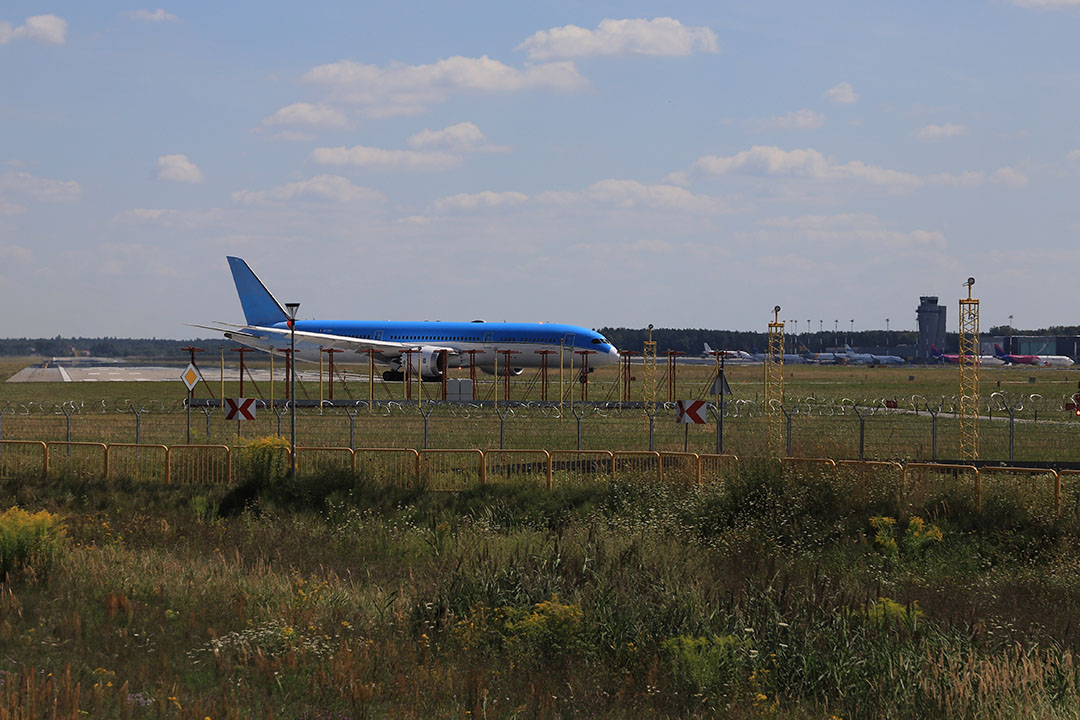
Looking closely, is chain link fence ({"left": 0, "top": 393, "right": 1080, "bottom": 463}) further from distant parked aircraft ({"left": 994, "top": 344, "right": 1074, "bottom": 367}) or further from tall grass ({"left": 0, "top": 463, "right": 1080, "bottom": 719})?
distant parked aircraft ({"left": 994, "top": 344, "right": 1074, "bottom": 367})

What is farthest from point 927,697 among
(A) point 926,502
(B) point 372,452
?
(B) point 372,452

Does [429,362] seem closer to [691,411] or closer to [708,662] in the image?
[691,411]

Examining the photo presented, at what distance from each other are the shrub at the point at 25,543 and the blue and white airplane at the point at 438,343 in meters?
44.7

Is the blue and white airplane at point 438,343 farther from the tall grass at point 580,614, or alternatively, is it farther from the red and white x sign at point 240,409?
the tall grass at point 580,614

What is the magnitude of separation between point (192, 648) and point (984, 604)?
33.8ft

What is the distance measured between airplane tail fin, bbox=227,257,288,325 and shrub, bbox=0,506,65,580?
6074cm

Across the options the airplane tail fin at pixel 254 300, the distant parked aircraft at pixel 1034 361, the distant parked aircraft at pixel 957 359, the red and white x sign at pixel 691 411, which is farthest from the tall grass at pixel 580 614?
the distant parked aircraft at pixel 1034 361

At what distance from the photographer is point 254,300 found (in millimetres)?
76375

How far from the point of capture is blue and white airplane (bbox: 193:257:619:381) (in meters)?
64.2

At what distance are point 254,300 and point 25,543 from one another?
61879 mm

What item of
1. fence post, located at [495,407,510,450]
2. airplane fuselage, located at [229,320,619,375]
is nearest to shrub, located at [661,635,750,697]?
fence post, located at [495,407,510,450]

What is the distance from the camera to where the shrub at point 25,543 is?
15961 millimetres

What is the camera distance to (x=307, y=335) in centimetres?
6475

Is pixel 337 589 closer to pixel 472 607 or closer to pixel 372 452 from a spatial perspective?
pixel 472 607
